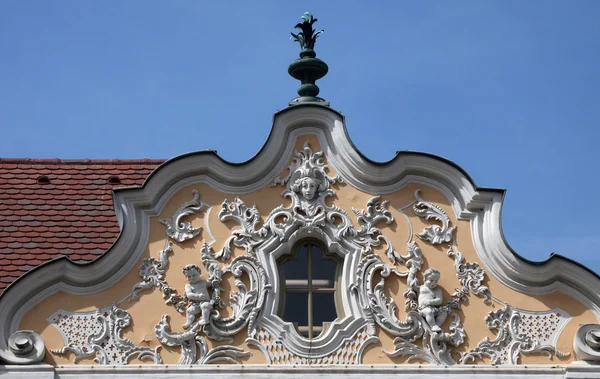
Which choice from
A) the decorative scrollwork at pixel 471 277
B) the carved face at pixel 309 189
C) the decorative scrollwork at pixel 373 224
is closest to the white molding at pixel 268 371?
the decorative scrollwork at pixel 471 277

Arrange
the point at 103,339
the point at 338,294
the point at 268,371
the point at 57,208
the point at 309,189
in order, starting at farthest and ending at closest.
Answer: the point at 57,208 → the point at 309,189 → the point at 338,294 → the point at 103,339 → the point at 268,371

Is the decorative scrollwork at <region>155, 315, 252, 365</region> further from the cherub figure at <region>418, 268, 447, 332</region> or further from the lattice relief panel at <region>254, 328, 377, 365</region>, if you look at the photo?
the cherub figure at <region>418, 268, 447, 332</region>

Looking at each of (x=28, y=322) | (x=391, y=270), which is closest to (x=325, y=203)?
(x=391, y=270)

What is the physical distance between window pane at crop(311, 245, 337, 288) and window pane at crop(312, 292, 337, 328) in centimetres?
12

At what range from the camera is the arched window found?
16.3 m

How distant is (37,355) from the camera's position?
1595 centimetres

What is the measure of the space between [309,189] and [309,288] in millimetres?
1109

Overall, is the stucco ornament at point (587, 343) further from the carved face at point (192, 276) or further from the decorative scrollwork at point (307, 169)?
the carved face at point (192, 276)

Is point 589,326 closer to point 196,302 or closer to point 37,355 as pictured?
point 196,302

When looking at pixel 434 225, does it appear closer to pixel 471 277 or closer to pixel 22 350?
pixel 471 277

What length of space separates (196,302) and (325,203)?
1.85 metres

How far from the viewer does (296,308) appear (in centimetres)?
1644

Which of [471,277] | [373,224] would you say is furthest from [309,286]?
[471,277]

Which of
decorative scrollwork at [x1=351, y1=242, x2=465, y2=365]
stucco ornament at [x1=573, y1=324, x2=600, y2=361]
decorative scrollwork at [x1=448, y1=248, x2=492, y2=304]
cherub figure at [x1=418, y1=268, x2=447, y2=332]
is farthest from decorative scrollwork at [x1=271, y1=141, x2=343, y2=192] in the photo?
stucco ornament at [x1=573, y1=324, x2=600, y2=361]
